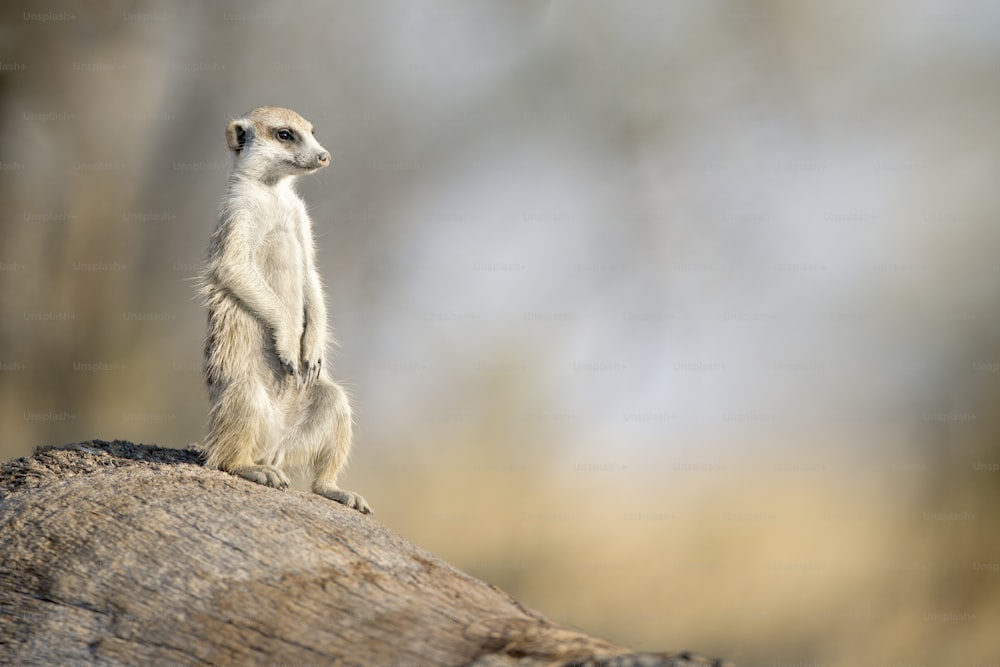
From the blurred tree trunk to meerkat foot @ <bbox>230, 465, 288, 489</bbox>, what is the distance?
11 centimetres

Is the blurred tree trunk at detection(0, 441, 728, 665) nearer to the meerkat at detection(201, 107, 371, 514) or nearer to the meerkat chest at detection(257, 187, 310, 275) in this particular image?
the meerkat at detection(201, 107, 371, 514)

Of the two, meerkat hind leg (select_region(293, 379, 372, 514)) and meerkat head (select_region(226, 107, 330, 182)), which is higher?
meerkat head (select_region(226, 107, 330, 182))

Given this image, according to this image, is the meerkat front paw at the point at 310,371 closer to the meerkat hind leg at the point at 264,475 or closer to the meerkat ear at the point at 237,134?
the meerkat hind leg at the point at 264,475

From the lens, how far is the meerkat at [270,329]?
3725 millimetres

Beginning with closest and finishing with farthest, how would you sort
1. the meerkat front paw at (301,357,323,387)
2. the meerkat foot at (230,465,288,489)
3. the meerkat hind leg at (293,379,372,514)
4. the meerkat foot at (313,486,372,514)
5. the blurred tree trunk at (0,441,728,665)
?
1. the blurred tree trunk at (0,441,728,665)
2. the meerkat foot at (230,465,288,489)
3. the meerkat foot at (313,486,372,514)
4. the meerkat hind leg at (293,379,372,514)
5. the meerkat front paw at (301,357,323,387)

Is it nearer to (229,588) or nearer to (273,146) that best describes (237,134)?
(273,146)

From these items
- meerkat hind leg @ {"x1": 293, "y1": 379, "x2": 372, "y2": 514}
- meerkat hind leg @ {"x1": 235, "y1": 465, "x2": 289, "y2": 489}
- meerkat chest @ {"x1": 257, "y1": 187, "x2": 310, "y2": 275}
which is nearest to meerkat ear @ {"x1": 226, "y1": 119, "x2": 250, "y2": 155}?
meerkat chest @ {"x1": 257, "y1": 187, "x2": 310, "y2": 275}

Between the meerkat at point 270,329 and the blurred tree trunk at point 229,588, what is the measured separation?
328 mm

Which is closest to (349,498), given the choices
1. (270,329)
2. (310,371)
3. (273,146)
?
(310,371)

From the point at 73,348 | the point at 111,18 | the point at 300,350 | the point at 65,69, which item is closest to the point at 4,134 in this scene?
the point at 65,69

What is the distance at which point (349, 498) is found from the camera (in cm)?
371

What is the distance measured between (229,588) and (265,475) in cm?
84

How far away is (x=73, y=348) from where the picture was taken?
8.44 metres

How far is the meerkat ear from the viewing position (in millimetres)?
4098
